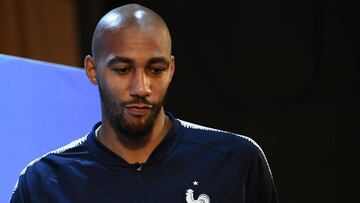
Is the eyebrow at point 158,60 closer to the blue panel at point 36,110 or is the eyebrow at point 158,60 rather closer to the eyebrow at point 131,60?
the eyebrow at point 131,60

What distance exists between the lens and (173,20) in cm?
305

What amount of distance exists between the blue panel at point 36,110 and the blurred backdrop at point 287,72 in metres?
0.71

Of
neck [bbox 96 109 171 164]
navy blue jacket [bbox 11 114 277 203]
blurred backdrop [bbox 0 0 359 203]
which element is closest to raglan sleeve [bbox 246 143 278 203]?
navy blue jacket [bbox 11 114 277 203]

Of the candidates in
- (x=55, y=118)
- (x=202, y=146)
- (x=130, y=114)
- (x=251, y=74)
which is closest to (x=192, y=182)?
(x=202, y=146)

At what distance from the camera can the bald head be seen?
5.65 ft

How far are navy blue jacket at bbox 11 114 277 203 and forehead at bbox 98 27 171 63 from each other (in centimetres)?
21

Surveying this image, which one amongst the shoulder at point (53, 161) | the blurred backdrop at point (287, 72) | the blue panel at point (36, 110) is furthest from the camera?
the blurred backdrop at point (287, 72)

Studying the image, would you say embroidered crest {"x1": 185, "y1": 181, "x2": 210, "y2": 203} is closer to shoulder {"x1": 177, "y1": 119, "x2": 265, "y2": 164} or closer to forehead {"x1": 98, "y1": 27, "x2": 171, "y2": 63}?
shoulder {"x1": 177, "y1": 119, "x2": 265, "y2": 164}

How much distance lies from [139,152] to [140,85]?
0.19 metres

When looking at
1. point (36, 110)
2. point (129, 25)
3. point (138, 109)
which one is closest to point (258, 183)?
point (138, 109)

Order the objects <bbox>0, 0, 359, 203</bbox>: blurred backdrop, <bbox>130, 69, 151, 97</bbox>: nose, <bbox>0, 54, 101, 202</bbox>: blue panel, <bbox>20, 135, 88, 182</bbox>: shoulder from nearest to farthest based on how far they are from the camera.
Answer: <bbox>130, 69, 151, 97</bbox>: nose
<bbox>20, 135, 88, 182</bbox>: shoulder
<bbox>0, 54, 101, 202</bbox>: blue panel
<bbox>0, 0, 359, 203</bbox>: blurred backdrop

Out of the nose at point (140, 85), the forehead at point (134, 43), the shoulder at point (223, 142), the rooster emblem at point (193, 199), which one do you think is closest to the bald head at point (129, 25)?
the forehead at point (134, 43)

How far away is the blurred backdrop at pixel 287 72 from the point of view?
2.94m

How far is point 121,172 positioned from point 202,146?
0.68 feet
